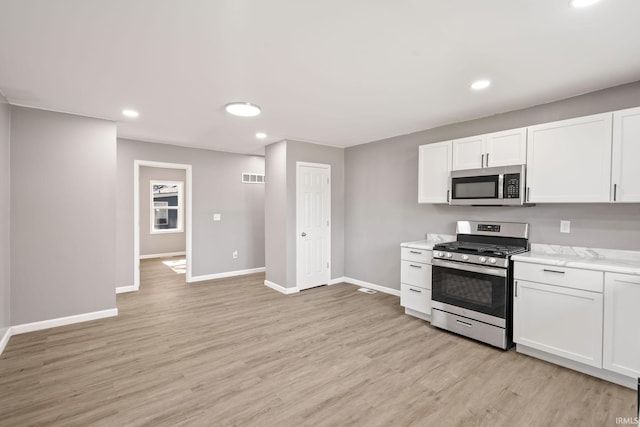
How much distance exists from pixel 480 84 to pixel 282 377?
3.13 meters

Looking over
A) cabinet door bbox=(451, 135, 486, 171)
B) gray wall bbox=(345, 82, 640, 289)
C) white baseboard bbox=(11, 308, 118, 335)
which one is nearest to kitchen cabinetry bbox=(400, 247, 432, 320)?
gray wall bbox=(345, 82, 640, 289)

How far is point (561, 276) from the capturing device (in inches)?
102

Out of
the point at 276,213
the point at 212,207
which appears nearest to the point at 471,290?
the point at 276,213

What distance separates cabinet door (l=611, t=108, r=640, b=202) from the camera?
2.41 meters

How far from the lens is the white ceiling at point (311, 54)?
171 centimetres

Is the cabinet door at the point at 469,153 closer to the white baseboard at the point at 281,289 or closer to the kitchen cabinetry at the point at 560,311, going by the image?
the kitchen cabinetry at the point at 560,311

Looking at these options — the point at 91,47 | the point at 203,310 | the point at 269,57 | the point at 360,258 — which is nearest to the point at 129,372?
the point at 203,310

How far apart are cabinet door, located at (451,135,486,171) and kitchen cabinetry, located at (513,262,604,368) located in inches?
48.3

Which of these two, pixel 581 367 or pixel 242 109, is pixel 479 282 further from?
pixel 242 109

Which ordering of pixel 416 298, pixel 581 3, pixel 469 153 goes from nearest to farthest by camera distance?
pixel 581 3
pixel 469 153
pixel 416 298

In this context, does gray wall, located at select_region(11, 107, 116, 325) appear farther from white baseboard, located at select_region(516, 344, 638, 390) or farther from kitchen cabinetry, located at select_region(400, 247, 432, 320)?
white baseboard, located at select_region(516, 344, 638, 390)

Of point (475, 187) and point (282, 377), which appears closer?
point (282, 377)

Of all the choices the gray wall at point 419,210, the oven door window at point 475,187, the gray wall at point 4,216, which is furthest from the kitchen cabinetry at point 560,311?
the gray wall at point 4,216

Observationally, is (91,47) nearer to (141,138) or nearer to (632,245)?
(141,138)
